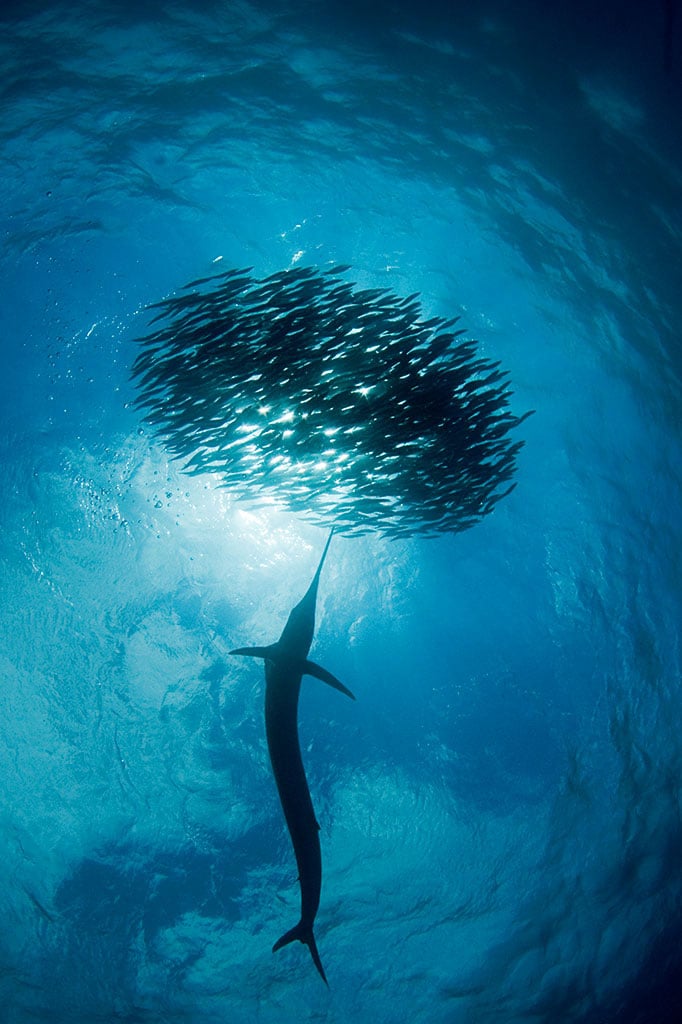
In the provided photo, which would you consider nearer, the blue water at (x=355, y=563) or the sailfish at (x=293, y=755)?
the sailfish at (x=293, y=755)


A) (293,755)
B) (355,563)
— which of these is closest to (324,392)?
(293,755)

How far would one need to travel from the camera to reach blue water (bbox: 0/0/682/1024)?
29.5 ft

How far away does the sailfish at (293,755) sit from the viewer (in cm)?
596

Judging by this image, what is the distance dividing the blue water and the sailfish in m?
6.72

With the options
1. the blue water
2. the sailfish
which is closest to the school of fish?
the sailfish

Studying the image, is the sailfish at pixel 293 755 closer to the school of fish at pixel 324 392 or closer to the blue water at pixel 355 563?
the school of fish at pixel 324 392

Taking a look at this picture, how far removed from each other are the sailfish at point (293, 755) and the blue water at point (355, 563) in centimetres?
672

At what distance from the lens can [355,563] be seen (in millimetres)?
13531

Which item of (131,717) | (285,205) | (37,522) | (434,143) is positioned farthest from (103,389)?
(131,717)

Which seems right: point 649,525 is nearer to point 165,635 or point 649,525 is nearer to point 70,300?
point 165,635

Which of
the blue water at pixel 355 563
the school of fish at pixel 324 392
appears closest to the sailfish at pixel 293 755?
the school of fish at pixel 324 392

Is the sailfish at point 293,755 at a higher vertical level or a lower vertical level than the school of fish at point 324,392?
lower

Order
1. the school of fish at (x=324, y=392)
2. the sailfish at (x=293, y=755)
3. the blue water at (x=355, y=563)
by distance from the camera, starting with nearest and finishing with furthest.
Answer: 1. the sailfish at (x=293, y=755)
2. the school of fish at (x=324, y=392)
3. the blue water at (x=355, y=563)

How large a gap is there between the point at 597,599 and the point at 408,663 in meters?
4.98
